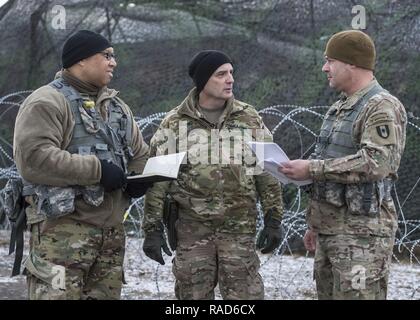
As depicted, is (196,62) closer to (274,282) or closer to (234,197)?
(234,197)

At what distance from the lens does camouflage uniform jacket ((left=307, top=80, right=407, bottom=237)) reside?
3.25m

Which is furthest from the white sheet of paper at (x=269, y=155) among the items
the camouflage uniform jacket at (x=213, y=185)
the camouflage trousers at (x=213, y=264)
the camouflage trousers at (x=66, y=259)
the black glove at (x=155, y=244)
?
the camouflage trousers at (x=66, y=259)

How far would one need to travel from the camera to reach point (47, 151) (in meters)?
3.10

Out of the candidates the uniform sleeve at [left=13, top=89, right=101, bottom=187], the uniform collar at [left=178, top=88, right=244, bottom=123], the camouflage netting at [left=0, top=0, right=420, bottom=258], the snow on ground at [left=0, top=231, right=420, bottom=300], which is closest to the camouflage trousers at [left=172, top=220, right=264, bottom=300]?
the uniform collar at [left=178, top=88, right=244, bottom=123]

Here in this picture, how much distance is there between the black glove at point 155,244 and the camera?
11.9 ft

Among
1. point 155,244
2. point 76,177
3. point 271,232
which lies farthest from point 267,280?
point 76,177

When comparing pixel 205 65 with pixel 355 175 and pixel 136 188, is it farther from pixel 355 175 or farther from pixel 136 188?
pixel 355 175

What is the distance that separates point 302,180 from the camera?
11.2ft

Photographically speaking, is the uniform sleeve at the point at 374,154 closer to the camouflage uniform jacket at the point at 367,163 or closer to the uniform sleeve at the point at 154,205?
the camouflage uniform jacket at the point at 367,163

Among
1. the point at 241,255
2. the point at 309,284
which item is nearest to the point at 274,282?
the point at 309,284

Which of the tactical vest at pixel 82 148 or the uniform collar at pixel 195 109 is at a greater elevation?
the uniform collar at pixel 195 109

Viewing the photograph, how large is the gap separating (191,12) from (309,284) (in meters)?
2.78

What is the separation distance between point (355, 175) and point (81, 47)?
142 cm

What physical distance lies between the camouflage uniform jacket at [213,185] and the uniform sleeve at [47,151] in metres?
0.61
